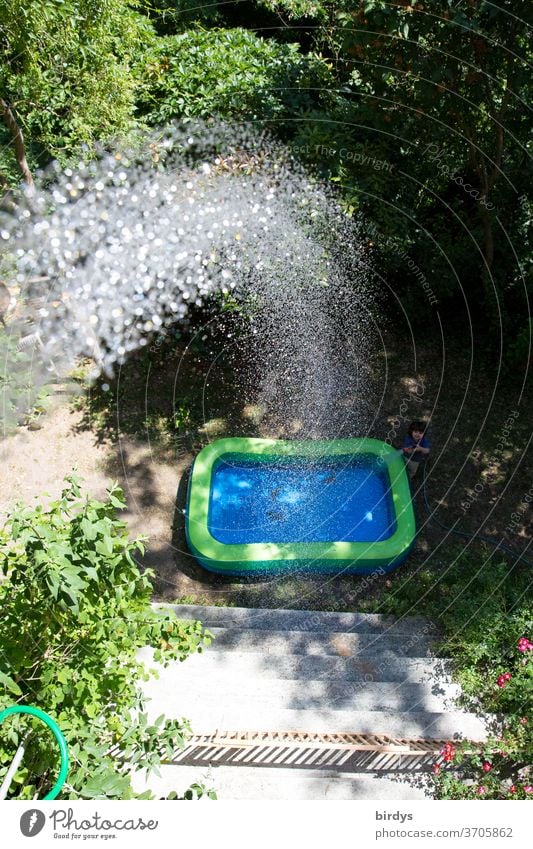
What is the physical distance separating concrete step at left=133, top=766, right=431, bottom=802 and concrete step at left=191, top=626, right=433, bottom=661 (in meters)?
1.19

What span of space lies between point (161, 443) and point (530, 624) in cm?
395

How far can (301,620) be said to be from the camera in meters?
6.50

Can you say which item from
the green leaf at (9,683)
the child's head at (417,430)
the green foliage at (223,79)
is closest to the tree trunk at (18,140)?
the green foliage at (223,79)

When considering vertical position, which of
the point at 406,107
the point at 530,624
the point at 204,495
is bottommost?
the point at 204,495

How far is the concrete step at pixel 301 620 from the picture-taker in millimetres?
6328

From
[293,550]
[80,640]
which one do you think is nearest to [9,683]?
[80,640]

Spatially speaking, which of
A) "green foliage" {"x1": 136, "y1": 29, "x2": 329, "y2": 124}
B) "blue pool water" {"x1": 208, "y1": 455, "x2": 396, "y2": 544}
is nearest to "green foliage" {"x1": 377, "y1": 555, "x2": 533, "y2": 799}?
"blue pool water" {"x1": 208, "y1": 455, "x2": 396, "y2": 544}

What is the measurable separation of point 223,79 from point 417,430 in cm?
469

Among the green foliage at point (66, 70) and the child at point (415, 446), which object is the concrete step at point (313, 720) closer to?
the child at point (415, 446)

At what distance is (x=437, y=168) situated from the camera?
8.87 metres

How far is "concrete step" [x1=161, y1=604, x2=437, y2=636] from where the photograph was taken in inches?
249

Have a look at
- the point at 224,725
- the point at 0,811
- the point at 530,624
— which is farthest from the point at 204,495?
the point at 0,811

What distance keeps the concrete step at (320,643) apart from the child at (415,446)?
6.16ft

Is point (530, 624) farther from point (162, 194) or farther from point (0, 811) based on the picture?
point (162, 194)
